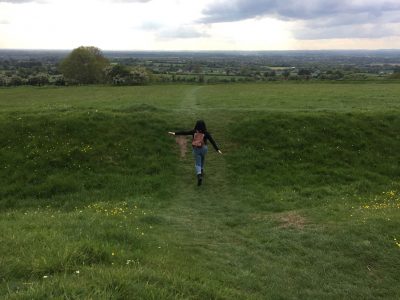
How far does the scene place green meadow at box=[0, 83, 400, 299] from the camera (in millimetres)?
7203

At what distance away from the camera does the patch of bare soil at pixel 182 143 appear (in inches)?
781

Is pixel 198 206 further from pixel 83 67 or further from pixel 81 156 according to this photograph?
pixel 83 67

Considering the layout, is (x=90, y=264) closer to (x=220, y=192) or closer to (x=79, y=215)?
(x=79, y=215)

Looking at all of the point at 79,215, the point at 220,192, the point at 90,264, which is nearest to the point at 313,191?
the point at 220,192

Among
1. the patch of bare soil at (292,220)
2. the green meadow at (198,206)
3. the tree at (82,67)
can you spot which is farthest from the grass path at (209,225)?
the tree at (82,67)

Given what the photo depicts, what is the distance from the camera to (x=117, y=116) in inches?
Answer: 891

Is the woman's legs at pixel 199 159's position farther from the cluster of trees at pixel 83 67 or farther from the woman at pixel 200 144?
the cluster of trees at pixel 83 67

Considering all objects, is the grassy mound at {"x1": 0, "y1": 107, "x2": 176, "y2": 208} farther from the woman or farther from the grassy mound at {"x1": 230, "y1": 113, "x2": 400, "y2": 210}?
the grassy mound at {"x1": 230, "y1": 113, "x2": 400, "y2": 210}

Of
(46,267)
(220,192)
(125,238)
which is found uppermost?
(46,267)

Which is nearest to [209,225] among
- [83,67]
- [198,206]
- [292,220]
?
[198,206]

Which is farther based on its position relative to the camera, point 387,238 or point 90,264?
point 387,238

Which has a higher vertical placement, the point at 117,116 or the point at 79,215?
the point at 117,116

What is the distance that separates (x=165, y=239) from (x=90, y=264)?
10.8ft

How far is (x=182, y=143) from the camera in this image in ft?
67.7
